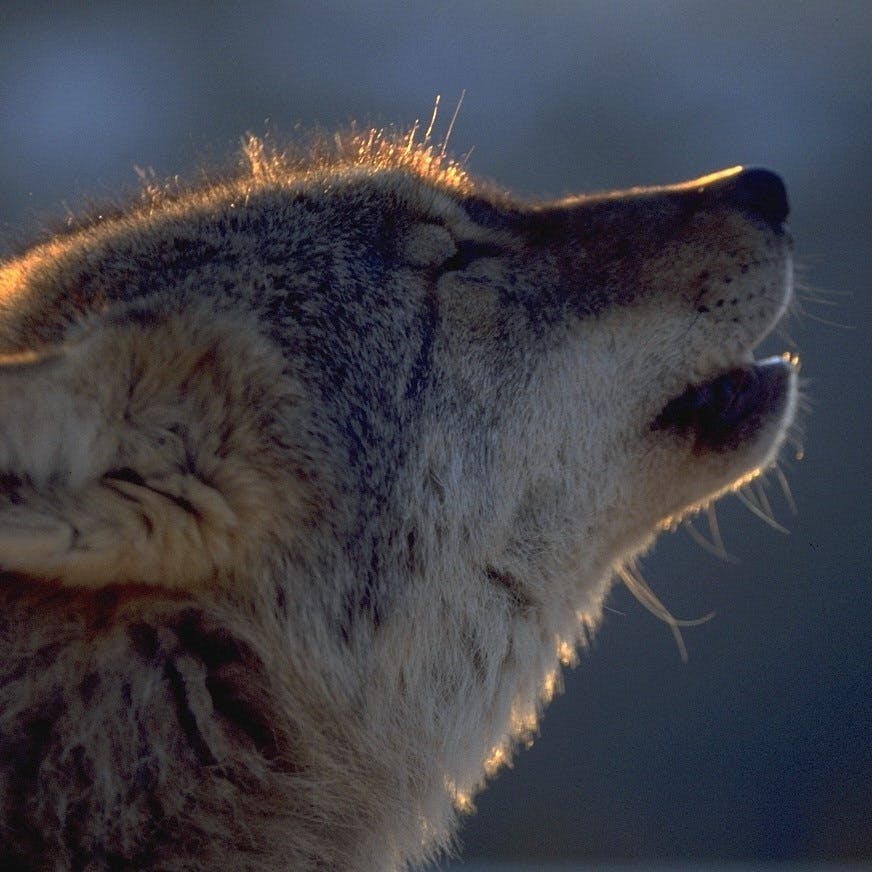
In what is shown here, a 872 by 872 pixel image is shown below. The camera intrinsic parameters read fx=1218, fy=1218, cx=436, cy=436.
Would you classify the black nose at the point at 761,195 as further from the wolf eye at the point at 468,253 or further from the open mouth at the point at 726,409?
the wolf eye at the point at 468,253

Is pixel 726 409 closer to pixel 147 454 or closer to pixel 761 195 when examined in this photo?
pixel 761 195

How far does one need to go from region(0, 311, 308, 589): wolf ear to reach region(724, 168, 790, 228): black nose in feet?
3.68

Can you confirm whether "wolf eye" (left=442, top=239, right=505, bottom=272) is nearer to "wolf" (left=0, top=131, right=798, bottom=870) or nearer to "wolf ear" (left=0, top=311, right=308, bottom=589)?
"wolf" (left=0, top=131, right=798, bottom=870)

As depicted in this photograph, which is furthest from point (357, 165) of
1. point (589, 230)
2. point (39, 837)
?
point (39, 837)

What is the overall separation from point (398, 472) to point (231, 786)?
64 centimetres

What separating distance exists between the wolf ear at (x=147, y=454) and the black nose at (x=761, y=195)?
1121 mm

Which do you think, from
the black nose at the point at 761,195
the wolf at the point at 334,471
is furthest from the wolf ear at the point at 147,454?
the black nose at the point at 761,195

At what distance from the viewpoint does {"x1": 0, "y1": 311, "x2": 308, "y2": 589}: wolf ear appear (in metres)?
1.86

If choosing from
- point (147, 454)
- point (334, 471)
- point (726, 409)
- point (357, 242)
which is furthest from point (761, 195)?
point (147, 454)

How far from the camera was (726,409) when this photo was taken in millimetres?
2520

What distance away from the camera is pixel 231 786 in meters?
2.01

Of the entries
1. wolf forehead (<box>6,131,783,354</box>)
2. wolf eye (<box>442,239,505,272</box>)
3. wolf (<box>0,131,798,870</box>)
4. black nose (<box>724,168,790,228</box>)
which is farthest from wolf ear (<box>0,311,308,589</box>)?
black nose (<box>724,168,790,228</box>)

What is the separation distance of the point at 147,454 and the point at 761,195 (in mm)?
1486

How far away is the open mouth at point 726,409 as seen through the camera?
8.22 ft
